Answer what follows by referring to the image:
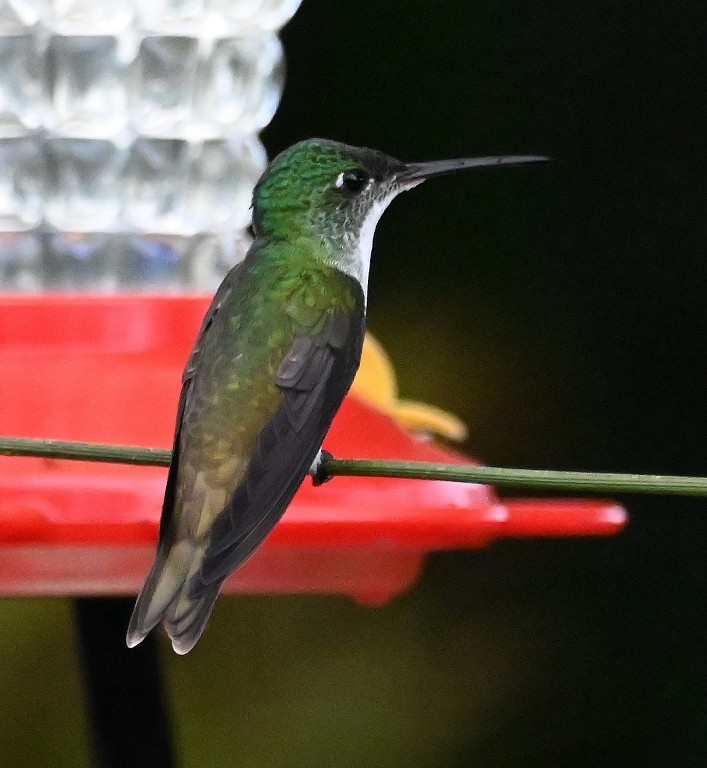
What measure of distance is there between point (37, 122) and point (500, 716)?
1919 mm

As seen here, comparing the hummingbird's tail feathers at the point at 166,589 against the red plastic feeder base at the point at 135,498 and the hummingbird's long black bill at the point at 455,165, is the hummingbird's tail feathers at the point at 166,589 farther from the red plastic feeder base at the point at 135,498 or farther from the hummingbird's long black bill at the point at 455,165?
the hummingbird's long black bill at the point at 455,165

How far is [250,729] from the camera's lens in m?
3.18

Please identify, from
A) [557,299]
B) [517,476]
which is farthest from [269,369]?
[557,299]

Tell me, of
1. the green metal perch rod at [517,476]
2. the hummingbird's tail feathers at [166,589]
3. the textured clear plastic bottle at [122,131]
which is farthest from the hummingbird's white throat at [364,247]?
the green metal perch rod at [517,476]

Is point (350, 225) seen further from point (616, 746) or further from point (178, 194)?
point (616, 746)

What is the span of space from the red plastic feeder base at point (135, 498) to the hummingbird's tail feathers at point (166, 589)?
33mm

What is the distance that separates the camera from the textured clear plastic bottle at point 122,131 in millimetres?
2164

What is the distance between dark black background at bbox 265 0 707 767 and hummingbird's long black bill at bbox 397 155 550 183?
1393 mm

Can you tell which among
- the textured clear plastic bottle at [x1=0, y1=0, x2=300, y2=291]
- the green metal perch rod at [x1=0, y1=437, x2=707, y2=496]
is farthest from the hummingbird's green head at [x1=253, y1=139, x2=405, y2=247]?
the green metal perch rod at [x1=0, y1=437, x2=707, y2=496]

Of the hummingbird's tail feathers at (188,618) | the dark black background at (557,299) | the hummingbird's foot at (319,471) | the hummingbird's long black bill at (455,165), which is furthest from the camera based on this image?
the dark black background at (557,299)

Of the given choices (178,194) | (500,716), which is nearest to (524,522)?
(178,194)

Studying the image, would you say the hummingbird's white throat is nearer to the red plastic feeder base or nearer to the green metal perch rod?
the red plastic feeder base

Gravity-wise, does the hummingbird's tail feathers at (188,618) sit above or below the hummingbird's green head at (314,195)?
below

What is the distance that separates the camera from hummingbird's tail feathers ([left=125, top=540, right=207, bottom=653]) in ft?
5.01
